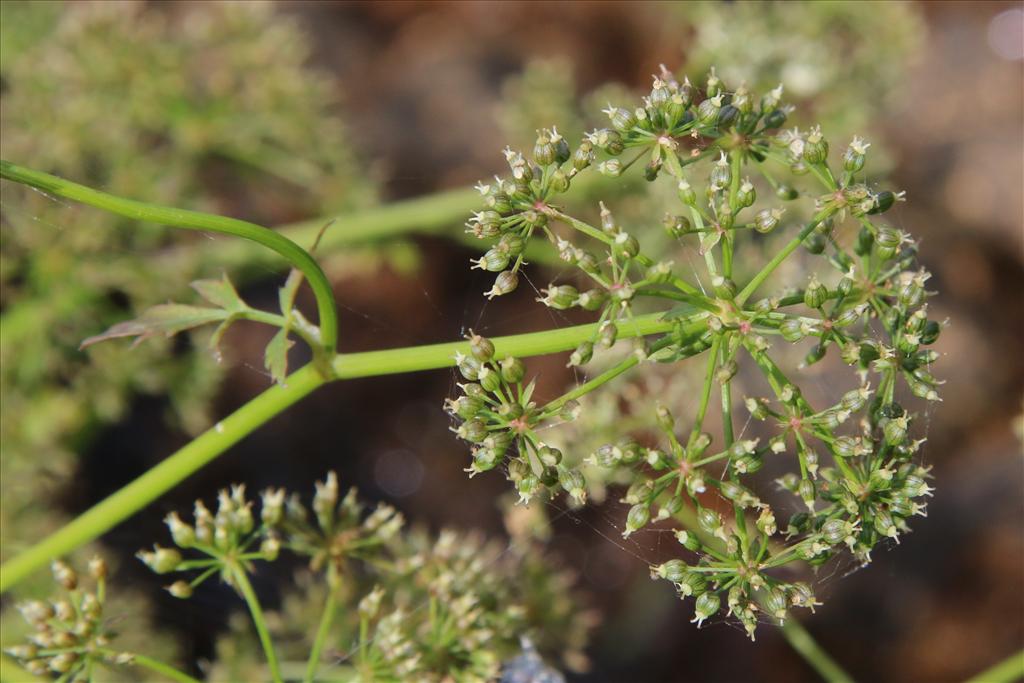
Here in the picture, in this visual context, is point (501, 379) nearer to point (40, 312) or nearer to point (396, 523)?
point (396, 523)

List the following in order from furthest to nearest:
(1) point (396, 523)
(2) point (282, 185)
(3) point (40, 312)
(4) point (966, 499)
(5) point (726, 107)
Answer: (4) point (966, 499) < (2) point (282, 185) < (3) point (40, 312) < (1) point (396, 523) < (5) point (726, 107)

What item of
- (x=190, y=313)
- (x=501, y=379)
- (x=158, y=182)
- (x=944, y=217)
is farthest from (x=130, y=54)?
(x=944, y=217)

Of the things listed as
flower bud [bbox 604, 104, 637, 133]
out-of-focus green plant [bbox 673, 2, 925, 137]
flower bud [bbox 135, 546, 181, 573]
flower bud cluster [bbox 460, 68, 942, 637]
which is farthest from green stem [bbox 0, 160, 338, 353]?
out-of-focus green plant [bbox 673, 2, 925, 137]

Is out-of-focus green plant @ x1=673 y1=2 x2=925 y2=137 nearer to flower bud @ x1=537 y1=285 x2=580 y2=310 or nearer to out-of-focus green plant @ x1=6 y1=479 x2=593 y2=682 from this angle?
out-of-focus green plant @ x1=6 y1=479 x2=593 y2=682

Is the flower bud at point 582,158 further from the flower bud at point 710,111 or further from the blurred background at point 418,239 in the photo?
the blurred background at point 418,239

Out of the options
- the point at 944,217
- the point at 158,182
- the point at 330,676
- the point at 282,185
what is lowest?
the point at 330,676

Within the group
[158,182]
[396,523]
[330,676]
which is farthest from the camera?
[158,182]

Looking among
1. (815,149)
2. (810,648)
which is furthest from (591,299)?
(810,648)

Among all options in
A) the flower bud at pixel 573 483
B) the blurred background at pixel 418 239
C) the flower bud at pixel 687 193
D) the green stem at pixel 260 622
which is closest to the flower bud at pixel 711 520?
the flower bud at pixel 573 483
